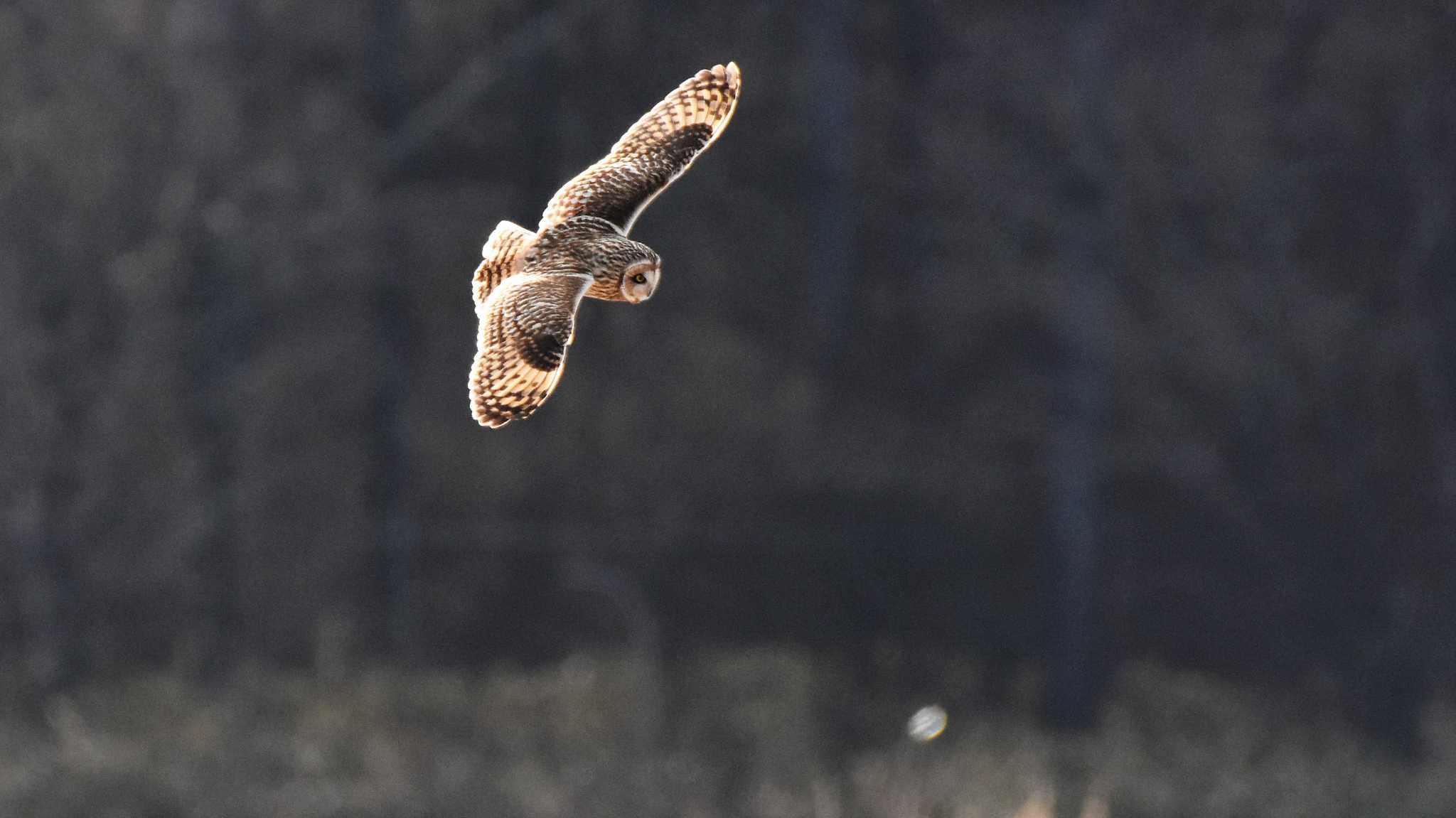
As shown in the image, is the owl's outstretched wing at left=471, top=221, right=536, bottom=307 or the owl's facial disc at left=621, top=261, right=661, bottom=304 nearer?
the owl's facial disc at left=621, top=261, right=661, bottom=304

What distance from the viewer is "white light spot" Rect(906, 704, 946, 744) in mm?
13594

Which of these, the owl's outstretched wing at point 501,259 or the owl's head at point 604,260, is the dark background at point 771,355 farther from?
the owl's head at point 604,260

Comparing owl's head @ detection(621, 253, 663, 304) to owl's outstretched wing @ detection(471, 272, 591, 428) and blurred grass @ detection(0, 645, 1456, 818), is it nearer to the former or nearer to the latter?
owl's outstretched wing @ detection(471, 272, 591, 428)

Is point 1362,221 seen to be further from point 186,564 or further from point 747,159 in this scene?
point 186,564

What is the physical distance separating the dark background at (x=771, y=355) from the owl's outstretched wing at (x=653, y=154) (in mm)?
8009

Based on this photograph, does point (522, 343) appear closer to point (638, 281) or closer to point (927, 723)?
point (638, 281)

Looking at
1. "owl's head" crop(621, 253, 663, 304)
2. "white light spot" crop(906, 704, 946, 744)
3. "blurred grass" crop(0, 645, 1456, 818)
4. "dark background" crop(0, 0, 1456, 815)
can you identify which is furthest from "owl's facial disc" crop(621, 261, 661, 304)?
"white light spot" crop(906, 704, 946, 744)

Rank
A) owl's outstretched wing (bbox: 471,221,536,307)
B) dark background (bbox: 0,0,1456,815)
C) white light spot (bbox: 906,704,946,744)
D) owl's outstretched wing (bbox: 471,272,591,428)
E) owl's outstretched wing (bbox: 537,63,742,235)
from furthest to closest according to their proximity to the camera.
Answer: white light spot (bbox: 906,704,946,744) → dark background (bbox: 0,0,1456,815) → owl's outstretched wing (bbox: 537,63,742,235) → owl's outstretched wing (bbox: 471,221,536,307) → owl's outstretched wing (bbox: 471,272,591,428)

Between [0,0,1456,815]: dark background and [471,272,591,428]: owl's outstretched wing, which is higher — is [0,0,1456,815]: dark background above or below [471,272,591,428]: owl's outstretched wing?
above

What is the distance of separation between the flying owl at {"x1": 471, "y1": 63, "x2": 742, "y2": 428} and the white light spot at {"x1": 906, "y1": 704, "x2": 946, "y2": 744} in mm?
9464

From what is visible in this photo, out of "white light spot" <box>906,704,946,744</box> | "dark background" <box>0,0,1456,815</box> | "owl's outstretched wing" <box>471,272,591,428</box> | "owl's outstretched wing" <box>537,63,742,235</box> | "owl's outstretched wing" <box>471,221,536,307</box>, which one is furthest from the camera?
"white light spot" <box>906,704,946,744</box>

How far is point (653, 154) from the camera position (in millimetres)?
4762

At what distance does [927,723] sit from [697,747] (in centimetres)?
185

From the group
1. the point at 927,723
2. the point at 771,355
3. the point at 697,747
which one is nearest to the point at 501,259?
the point at 697,747
